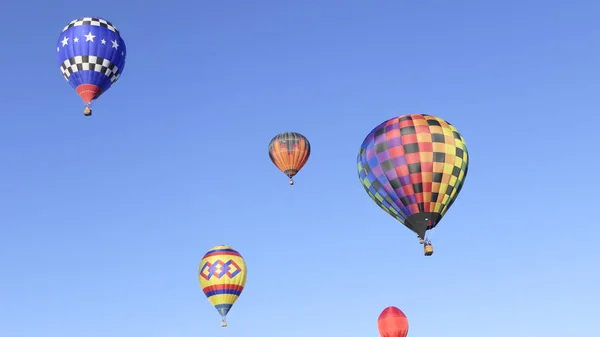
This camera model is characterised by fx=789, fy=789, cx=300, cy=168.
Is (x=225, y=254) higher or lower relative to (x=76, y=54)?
lower

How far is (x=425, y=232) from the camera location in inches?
1426

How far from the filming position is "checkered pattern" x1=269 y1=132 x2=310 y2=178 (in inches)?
2389

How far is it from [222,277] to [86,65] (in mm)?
20901

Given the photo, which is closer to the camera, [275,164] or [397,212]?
[397,212]

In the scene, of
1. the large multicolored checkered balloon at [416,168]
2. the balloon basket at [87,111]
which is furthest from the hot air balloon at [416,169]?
the balloon basket at [87,111]

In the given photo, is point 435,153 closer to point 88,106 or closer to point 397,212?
point 397,212

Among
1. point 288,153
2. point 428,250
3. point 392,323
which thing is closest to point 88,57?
point 428,250

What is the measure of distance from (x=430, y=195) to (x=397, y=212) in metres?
1.83

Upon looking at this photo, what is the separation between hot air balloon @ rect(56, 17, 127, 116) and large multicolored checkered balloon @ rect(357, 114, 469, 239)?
14.6m

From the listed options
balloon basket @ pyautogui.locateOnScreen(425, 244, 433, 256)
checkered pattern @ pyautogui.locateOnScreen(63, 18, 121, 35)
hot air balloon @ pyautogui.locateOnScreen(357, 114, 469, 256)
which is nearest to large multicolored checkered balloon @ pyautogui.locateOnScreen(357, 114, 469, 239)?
hot air balloon @ pyautogui.locateOnScreen(357, 114, 469, 256)

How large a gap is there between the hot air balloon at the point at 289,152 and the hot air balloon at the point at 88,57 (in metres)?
20.1

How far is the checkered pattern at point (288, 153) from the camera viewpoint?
6069 centimetres

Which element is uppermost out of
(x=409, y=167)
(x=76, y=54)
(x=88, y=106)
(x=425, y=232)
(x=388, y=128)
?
(x=76, y=54)

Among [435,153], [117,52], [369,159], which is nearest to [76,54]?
[117,52]
